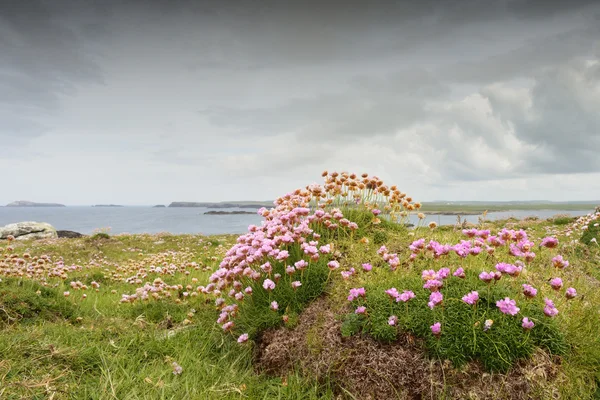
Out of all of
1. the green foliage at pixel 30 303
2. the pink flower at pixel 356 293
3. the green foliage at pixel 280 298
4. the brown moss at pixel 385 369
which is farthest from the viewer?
the green foliage at pixel 30 303

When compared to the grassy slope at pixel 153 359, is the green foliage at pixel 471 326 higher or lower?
higher

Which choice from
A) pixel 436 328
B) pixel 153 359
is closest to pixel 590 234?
pixel 436 328

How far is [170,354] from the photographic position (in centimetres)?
502

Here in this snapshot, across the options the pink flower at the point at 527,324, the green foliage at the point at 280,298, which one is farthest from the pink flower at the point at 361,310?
the pink flower at the point at 527,324

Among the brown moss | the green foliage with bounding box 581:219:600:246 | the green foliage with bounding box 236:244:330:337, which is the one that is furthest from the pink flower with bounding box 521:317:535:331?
the green foliage with bounding box 581:219:600:246

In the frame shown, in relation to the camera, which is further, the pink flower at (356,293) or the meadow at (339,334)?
the pink flower at (356,293)

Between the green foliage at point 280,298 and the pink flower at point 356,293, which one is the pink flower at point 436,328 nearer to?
the pink flower at point 356,293

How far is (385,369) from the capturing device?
3973mm

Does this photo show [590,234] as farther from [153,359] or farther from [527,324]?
[153,359]

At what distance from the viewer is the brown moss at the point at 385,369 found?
12.0 ft

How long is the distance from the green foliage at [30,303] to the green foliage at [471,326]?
542cm

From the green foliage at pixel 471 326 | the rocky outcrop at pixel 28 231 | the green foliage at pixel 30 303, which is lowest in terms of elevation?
the rocky outcrop at pixel 28 231

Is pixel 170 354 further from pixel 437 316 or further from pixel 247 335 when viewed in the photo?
pixel 437 316

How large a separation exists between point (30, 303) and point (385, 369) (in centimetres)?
595
